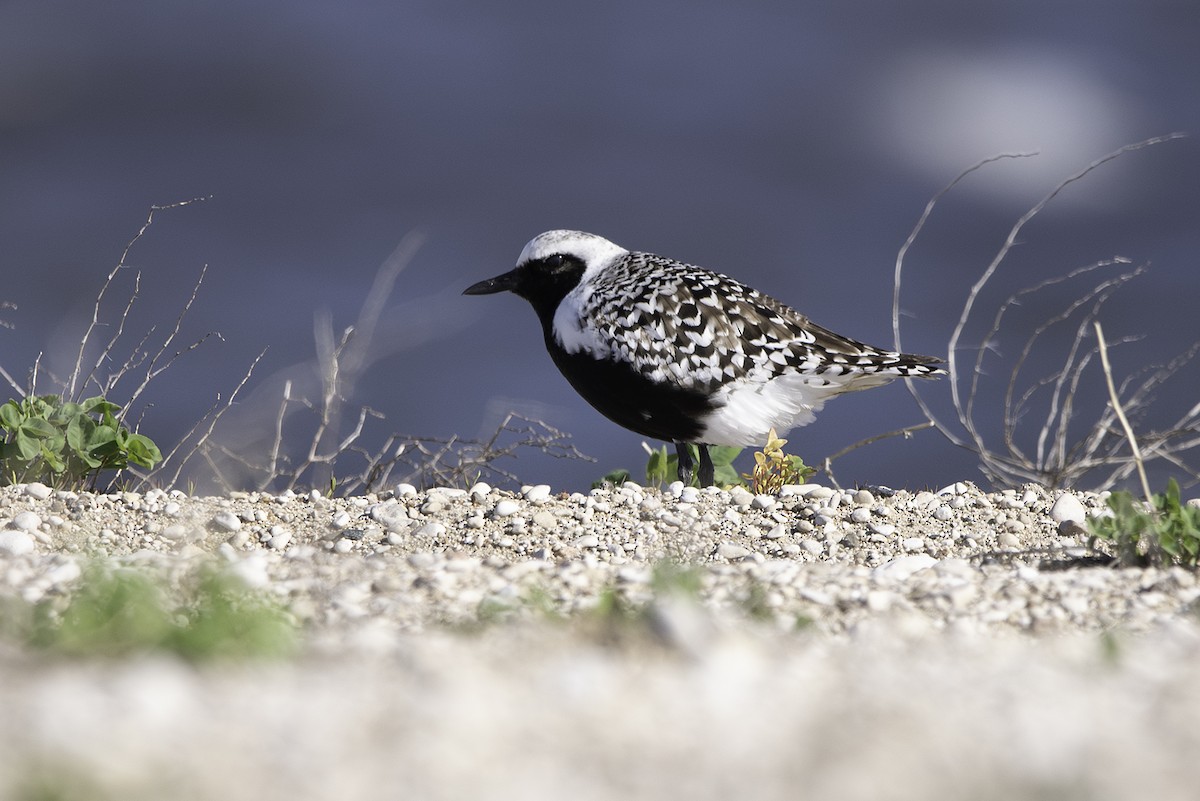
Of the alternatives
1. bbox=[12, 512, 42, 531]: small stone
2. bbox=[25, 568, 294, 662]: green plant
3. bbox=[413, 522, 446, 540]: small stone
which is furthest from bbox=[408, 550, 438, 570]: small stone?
bbox=[12, 512, 42, 531]: small stone

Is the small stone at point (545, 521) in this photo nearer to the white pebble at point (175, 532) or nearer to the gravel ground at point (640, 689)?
the gravel ground at point (640, 689)

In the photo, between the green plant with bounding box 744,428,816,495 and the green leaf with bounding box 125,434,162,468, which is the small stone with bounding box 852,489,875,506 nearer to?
the green plant with bounding box 744,428,816,495

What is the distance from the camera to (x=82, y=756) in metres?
2.29

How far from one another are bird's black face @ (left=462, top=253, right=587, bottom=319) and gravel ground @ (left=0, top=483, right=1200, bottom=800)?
276cm

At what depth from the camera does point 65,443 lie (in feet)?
21.7

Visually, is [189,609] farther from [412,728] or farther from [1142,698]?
[1142,698]

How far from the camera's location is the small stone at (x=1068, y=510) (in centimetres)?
627

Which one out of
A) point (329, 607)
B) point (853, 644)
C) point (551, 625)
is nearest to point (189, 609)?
point (329, 607)

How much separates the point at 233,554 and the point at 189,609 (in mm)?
1196

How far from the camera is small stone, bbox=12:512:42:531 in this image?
18.8 feet

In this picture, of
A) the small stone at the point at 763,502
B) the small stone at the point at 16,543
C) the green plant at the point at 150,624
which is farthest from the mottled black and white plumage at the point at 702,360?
the green plant at the point at 150,624

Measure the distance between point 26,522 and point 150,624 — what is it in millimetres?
2809

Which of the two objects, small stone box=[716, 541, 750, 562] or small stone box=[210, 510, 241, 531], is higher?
small stone box=[716, 541, 750, 562]

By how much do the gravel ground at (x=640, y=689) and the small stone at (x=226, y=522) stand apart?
27.6 inches
